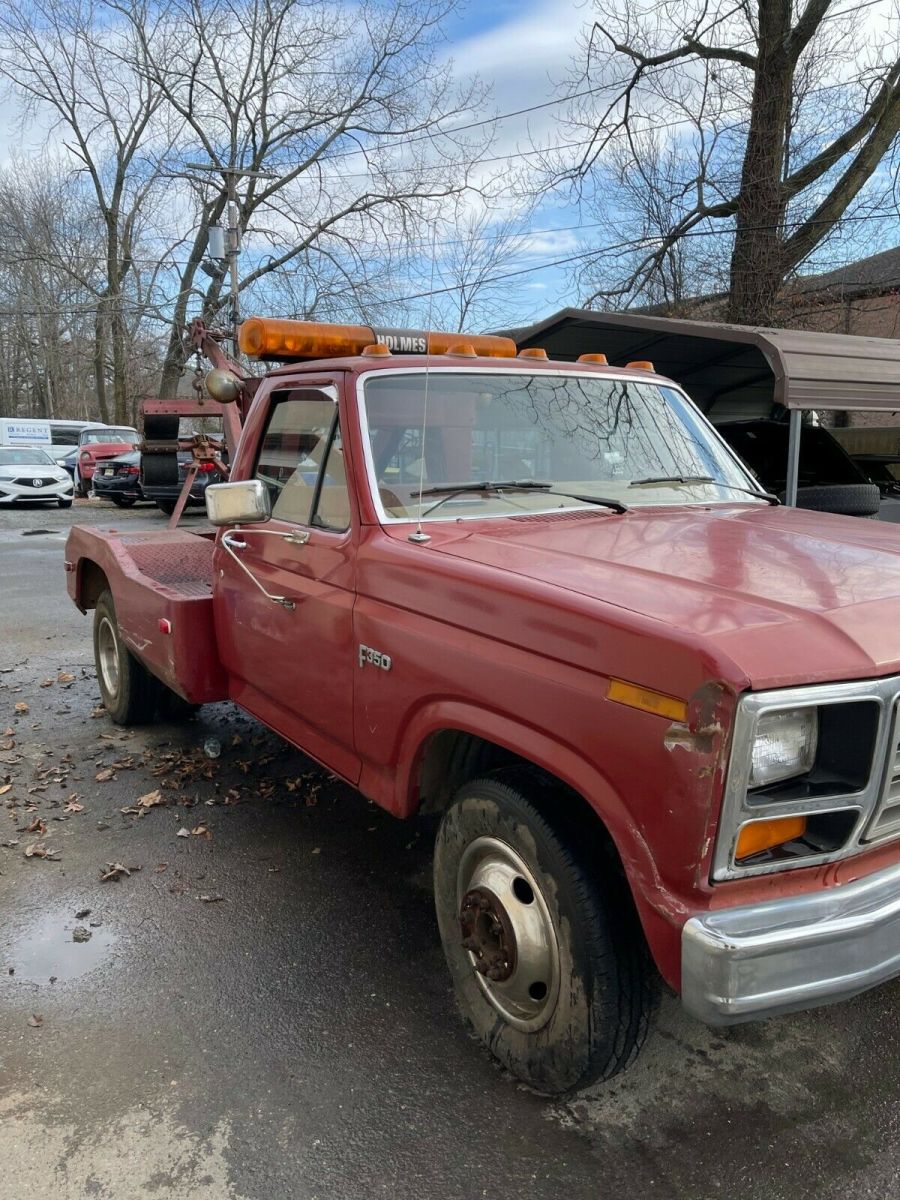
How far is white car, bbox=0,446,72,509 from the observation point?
21688 mm

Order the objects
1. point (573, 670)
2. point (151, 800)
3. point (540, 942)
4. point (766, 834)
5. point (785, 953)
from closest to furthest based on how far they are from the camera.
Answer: point (785, 953) → point (766, 834) → point (573, 670) → point (540, 942) → point (151, 800)

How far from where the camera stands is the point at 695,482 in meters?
3.84

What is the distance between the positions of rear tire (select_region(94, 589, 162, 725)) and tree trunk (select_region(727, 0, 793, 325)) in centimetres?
1261

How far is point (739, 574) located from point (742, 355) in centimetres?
679

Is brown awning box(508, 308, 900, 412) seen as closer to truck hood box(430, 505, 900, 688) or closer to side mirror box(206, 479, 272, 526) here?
truck hood box(430, 505, 900, 688)

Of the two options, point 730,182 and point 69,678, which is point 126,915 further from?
point 730,182

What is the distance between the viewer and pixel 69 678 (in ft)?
22.9

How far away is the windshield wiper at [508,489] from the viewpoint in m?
3.32

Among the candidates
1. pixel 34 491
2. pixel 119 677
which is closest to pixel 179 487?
pixel 34 491

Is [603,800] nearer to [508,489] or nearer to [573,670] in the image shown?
[573,670]

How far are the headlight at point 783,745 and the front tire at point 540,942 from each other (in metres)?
0.56

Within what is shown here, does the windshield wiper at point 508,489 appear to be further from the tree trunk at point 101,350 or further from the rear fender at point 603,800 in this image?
the tree trunk at point 101,350

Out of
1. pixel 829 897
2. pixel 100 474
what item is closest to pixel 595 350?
pixel 829 897

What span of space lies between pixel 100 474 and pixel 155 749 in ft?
61.9
